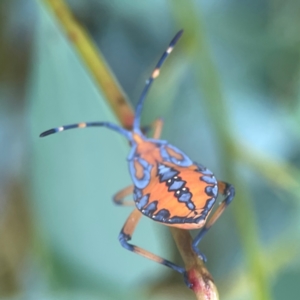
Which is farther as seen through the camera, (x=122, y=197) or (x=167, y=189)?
(x=122, y=197)

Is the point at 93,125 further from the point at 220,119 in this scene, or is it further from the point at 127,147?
the point at 220,119

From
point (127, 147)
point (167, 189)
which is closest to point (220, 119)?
point (127, 147)

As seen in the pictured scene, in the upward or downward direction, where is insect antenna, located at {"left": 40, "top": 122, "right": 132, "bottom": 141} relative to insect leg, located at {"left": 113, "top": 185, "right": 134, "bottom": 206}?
upward

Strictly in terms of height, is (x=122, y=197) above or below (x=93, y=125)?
below

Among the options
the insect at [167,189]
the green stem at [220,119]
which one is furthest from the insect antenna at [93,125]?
the green stem at [220,119]

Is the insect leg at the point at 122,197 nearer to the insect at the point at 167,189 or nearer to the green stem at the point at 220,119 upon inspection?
the insect at the point at 167,189

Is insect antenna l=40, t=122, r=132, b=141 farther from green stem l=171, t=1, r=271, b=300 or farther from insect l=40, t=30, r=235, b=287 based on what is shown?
green stem l=171, t=1, r=271, b=300

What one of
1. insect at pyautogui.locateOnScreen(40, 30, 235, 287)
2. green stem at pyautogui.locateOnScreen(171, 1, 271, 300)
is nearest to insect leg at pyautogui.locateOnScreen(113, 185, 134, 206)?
insect at pyautogui.locateOnScreen(40, 30, 235, 287)
